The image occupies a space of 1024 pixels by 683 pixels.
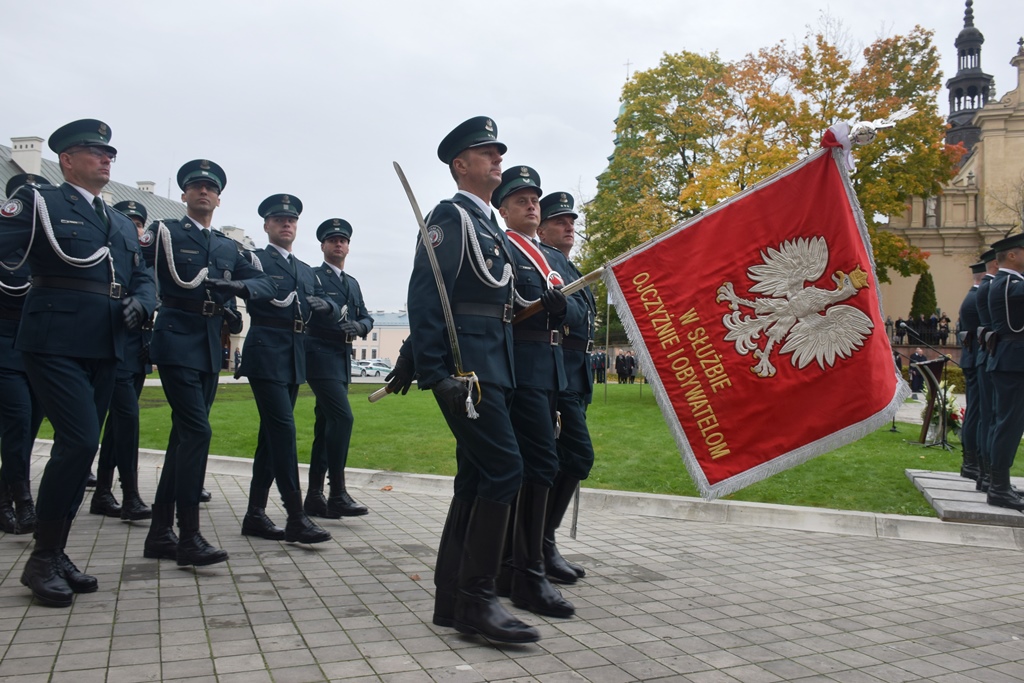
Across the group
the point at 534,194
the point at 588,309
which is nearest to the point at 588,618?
the point at 588,309

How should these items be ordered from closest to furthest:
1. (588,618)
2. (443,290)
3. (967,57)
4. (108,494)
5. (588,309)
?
1. (443,290)
2. (588,618)
3. (588,309)
4. (108,494)
5. (967,57)

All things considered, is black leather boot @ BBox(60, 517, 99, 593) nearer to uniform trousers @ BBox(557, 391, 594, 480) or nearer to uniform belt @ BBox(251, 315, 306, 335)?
uniform belt @ BBox(251, 315, 306, 335)

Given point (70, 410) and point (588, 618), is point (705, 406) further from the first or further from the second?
point (70, 410)

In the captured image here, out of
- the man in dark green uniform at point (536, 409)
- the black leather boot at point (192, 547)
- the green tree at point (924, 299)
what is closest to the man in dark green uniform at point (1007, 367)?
the man in dark green uniform at point (536, 409)

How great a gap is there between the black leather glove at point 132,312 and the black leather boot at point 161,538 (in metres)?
1.43

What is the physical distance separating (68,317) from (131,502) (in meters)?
2.85

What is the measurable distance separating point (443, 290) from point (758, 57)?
24.5 m

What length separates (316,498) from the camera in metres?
7.66

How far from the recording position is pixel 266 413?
648 centimetres

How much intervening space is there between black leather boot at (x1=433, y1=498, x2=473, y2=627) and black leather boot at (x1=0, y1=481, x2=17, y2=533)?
13.0ft

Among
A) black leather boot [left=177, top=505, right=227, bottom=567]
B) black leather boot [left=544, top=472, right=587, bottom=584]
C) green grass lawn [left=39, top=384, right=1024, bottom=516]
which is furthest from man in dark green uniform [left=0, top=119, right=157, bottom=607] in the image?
green grass lawn [left=39, top=384, right=1024, bottom=516]

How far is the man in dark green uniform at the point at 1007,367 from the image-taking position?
7828 mm

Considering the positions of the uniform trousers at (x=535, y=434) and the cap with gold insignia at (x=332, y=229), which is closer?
the uniform trousers at (x=535, y=434)

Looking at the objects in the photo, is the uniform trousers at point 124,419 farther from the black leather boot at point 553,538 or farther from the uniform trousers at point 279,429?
the black leather boot at point 553,538
